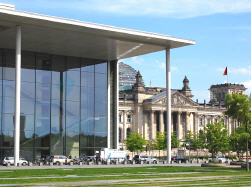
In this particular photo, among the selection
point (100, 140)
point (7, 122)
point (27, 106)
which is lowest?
point (100, 140)

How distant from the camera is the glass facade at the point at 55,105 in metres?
56.5

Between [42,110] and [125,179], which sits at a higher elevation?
[42,110]

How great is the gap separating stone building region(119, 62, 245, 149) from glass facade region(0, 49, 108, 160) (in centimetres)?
6039

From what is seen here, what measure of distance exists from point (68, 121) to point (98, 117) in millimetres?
4368

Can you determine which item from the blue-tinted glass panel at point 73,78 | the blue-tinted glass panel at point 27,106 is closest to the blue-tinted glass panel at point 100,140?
the blue-tinted glass panel at point 73,78

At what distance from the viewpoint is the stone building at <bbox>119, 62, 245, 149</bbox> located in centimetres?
13388

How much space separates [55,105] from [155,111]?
79774mm

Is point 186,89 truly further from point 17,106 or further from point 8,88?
point 17,106

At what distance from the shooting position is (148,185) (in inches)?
994

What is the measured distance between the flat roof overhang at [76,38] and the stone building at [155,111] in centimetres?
6429

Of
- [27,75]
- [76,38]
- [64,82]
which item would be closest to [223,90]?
[64,82]

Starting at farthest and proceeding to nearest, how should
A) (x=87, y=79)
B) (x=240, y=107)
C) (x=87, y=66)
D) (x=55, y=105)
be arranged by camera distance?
(x=87, y=66) → (x=87, y=79) → (x=55, y=105) → (x=240, y=107)

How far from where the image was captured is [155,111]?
13775 centimetres

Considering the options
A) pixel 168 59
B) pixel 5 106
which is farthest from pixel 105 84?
pixel 5 106
